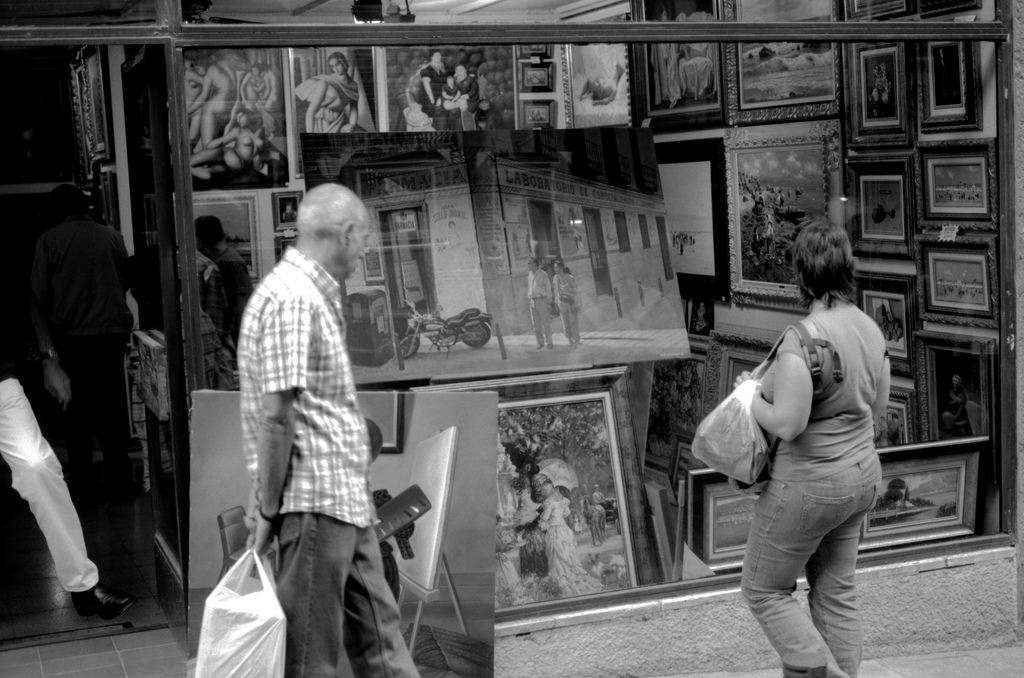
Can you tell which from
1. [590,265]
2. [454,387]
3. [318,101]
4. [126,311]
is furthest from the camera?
[126,311]

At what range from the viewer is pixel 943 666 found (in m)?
→ 4.96

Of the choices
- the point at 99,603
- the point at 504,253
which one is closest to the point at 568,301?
the point at 504,253

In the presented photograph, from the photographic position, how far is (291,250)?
3387 millimetres

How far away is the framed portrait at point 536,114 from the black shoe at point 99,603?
8.97 ft

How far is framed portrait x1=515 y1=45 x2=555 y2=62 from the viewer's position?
15.1 feet

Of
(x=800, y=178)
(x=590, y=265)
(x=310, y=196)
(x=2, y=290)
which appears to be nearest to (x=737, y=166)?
(x=800, y=178)

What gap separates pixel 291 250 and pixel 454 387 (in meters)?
1.46

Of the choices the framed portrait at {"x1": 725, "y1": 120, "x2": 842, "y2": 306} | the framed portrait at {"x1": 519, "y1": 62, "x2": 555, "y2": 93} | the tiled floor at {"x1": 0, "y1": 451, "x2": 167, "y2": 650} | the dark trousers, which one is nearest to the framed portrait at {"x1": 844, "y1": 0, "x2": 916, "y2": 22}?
the framed portrait at {"x1": 725, "y1": 120, "x2": 842, "y2": 306}

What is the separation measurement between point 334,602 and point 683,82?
2.90 meters

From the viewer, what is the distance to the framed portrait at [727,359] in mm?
5289

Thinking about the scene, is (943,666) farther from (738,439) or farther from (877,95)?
(877,95)

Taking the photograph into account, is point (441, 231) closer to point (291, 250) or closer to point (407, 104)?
point (407, 104)

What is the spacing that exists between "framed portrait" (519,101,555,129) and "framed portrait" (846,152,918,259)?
1344mm

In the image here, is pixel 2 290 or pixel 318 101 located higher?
pixel 318 101
